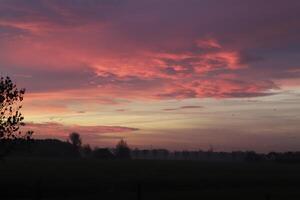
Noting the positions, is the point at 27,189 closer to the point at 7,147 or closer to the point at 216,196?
the point at 216,196

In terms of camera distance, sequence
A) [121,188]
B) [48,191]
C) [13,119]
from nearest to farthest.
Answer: [13,119], [48,191], [121,188]

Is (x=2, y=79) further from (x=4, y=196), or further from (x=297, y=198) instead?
(x=297, y=198)

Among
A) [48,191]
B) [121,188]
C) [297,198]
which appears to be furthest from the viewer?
[121,188]

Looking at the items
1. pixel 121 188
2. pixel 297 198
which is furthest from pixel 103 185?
pixel 297 198

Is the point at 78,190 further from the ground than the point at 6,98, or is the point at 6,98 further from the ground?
the point at 6,98

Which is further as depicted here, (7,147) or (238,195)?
(238,195)

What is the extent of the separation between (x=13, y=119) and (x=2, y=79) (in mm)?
2268

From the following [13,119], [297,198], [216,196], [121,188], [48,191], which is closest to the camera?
[13,119]

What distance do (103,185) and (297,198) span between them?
23.7 metres

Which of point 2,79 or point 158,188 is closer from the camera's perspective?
point 2,79

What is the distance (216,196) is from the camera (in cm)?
4850

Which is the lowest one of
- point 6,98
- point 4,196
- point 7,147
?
point 4,196

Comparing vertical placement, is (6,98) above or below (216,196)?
above

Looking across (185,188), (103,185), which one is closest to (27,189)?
(103,185)
